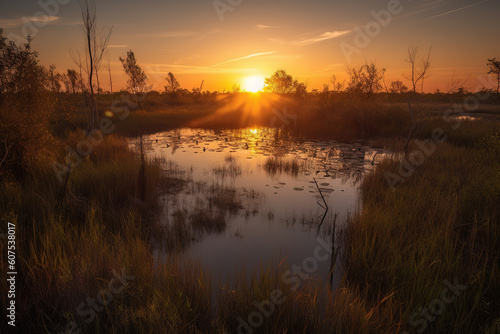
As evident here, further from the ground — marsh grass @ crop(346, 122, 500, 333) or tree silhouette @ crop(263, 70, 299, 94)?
tree silhouette @ crop(263, 70, 299, 94)

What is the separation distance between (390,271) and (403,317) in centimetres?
93

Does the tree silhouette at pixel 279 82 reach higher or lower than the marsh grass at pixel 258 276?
higher

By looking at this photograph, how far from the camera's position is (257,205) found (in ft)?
23.6

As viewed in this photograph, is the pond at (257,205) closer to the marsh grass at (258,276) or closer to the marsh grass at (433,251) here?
the marsh grass at (258,276)

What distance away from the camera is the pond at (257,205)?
4.85 metres

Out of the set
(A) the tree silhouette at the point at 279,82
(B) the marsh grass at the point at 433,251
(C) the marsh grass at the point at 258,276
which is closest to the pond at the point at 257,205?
(C) the marsh grass at the point at 258,276

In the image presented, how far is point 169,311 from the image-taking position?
253cm

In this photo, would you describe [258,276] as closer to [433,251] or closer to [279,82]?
[433,251]

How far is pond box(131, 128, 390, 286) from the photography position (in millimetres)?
4852

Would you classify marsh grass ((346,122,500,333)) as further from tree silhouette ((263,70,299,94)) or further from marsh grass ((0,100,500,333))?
tree silhouette ((263,70,299,94))

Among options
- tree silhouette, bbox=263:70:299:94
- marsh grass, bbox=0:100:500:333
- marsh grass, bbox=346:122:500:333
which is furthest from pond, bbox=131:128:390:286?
tree silhouette, bbox=263:70:299:94

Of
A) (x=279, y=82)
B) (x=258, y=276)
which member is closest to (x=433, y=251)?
(x=258, y=276)

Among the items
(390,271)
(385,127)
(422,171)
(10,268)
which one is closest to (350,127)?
(385,127)

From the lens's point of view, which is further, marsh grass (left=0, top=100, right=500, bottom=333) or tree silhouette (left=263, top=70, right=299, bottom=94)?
tree silhouette (left=263, top=70, right=299, bottom=94)
